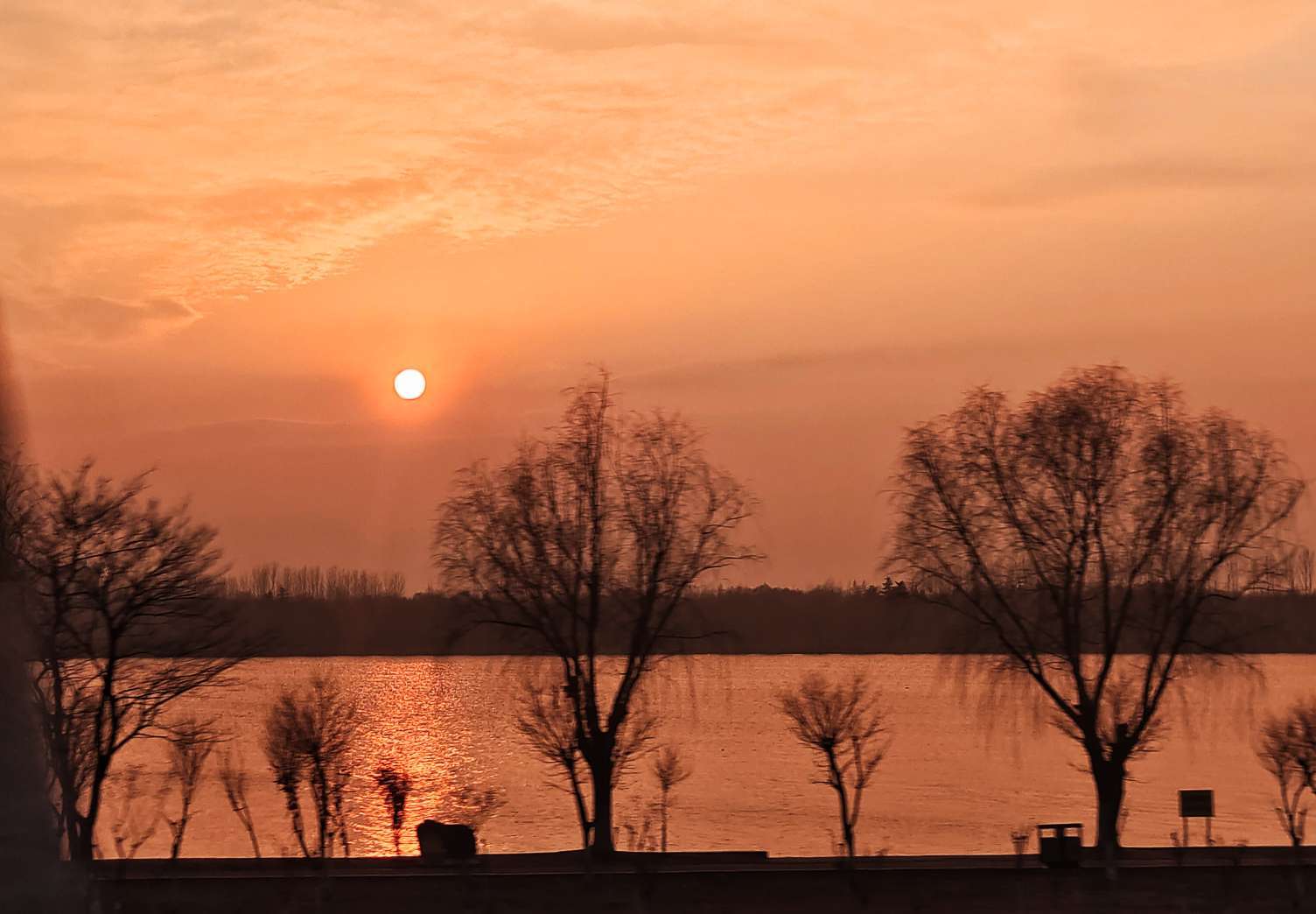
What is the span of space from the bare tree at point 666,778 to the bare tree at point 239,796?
13.2 metres

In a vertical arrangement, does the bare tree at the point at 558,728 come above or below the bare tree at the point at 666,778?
above

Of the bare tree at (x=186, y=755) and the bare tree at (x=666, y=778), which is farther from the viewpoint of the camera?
the bare tree at (x=666, y=778)

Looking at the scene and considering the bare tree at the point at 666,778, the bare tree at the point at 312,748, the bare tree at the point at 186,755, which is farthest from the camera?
the bare tree at the point at 666,778

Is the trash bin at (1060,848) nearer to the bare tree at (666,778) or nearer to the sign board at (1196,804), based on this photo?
the sign board at (1196,804)

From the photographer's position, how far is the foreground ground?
80.1ft

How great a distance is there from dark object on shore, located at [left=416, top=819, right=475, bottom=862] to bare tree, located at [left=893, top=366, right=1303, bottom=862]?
1528cm

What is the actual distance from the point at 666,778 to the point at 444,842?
1795 centimetres

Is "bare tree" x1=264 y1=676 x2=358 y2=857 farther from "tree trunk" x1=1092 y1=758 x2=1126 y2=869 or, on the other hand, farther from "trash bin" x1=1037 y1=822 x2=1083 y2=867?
"tree trunk" x1=1092 y1=758 x2=1126 y2=869

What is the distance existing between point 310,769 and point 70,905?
1747 inches

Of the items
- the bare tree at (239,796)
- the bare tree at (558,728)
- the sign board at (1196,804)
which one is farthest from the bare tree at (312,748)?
the sign board at (1196,804)

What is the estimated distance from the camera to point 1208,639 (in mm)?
44375

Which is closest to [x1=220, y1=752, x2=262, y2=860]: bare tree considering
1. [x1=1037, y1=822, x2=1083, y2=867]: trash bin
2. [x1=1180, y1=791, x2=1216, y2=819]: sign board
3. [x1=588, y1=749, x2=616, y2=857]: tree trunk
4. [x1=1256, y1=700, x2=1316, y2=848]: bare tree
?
[x1=588, y1=749, x2=616, y2=857]: tree trunk

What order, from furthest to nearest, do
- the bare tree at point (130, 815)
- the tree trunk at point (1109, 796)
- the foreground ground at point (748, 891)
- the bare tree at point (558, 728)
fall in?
the bare tree at point (130, 815) → the bare tree at point (558, 728) → the tree trunk at point (1109, 796) → the foreground ground at point (748, 891)

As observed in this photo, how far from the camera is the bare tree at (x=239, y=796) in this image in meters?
45.4
